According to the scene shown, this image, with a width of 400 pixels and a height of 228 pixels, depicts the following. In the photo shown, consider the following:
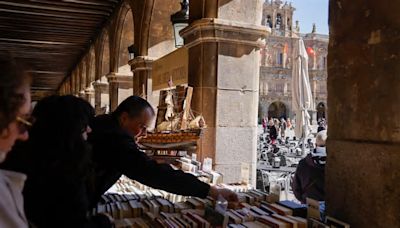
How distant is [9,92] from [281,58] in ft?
157

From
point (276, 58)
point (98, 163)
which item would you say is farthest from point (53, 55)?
point (276, 58)

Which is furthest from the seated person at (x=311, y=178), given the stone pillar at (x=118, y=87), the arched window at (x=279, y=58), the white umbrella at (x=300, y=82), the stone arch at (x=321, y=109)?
the stone arch at (x=321, y=109)

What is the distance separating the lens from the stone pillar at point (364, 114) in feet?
6.10

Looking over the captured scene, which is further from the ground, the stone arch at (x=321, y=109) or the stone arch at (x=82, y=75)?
the stone arch at (x=82, y=75)

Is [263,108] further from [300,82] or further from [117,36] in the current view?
[117,36]

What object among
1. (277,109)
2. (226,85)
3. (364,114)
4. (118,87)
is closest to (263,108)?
(277,109)

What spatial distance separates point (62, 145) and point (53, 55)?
16.5m

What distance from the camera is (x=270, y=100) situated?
47656 mm

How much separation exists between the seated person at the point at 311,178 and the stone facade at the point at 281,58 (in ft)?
142

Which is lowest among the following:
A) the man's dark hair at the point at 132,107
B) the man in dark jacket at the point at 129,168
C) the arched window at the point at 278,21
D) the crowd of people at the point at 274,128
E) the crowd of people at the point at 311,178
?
the crowd of people at the point at 274,128

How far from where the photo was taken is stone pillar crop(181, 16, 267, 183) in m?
4.41

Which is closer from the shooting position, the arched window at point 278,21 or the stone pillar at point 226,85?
the stone pillar at point 226,85

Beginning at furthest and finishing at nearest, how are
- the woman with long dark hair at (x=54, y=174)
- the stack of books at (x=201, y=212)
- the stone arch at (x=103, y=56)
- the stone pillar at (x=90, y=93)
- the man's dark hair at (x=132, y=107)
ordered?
the stone pillar at (x=90, y=93)
the stone arch at (x=103, y=56)
the man's dark hair at (x=132, y=107)
the stack of books at (x=201, y=212)
the woman with long dark hair at (x=54, y=174)

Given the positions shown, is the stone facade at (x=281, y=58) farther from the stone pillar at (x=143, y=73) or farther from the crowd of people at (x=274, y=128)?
the stone pillar at (x=143, y=73)
